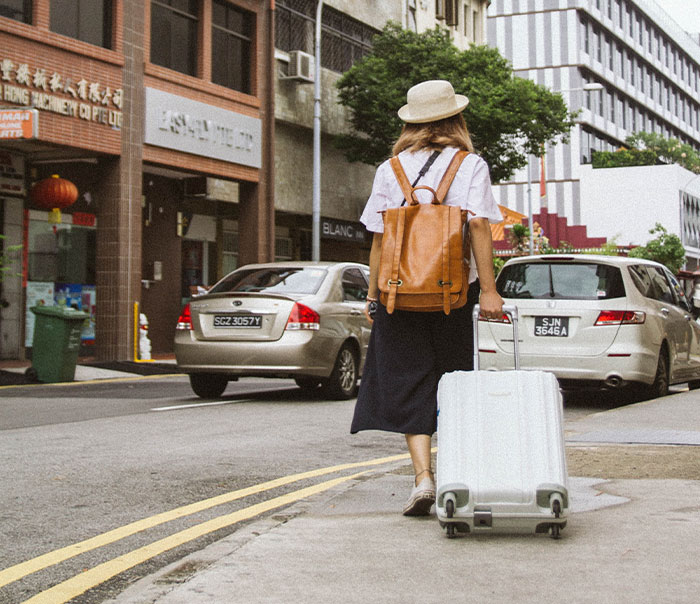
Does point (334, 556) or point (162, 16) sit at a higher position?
point (162, 16)

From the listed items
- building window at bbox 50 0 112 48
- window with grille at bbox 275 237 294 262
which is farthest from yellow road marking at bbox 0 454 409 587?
window with grille at bbox 275 237 294 262

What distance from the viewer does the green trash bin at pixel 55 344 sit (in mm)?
15633

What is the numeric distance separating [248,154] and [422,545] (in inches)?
834

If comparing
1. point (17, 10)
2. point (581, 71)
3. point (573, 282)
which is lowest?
point (573, 282)

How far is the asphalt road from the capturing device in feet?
15.3

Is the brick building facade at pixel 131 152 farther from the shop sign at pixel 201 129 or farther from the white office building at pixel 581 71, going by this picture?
the white office building at pixel 581 71

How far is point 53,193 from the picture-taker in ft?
63.8

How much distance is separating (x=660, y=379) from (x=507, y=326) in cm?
177

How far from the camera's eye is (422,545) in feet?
13.6

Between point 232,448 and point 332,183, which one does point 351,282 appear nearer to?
point 232,448

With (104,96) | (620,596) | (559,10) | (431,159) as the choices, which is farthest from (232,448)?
(559,10)

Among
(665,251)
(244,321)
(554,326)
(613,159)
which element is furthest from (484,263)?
(613,159)

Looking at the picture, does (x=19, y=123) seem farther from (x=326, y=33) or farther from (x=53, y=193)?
(x=326, y=33)

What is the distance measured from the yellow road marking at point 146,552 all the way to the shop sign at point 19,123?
11802 millimetres
